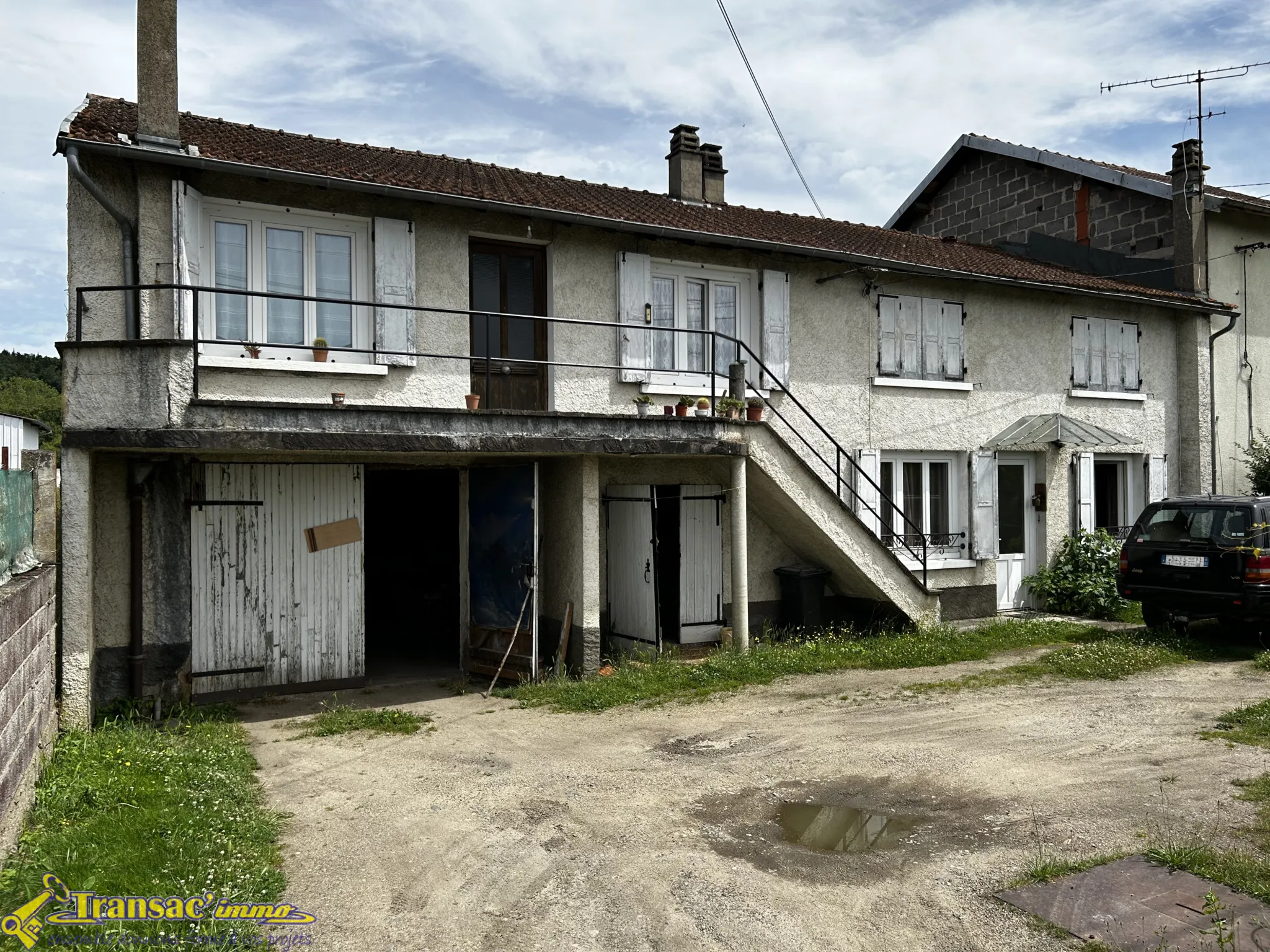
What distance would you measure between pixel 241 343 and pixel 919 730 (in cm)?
668

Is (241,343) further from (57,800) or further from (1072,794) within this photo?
(1072,794)

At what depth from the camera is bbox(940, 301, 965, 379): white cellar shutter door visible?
14.1m

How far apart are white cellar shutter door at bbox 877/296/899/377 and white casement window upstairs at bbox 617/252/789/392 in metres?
1.72

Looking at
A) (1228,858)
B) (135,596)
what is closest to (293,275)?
(135,596)

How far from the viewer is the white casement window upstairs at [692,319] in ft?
37.6

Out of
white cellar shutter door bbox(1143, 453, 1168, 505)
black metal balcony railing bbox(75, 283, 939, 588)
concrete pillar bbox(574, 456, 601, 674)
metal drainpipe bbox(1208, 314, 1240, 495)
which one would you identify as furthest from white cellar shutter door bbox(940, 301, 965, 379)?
concrete pillar bbox(574, 456, 601, 674)

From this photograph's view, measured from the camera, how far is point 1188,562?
11406 millimetres

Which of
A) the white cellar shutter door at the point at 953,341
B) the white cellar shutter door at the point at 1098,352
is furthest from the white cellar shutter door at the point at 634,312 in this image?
the white cellar shutter door at the point at 1098,352

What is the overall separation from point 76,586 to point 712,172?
10.8 meters

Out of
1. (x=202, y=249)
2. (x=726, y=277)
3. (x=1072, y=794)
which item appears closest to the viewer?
(x=1072, y=794)

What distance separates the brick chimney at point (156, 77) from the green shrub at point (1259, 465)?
17186mm

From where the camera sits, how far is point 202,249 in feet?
30.5

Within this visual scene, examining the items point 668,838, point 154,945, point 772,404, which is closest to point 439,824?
point 668,838

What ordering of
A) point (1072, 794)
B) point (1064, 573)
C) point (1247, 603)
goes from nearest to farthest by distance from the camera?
1. point (1072, 794)
2. point (1247, 603)
3. point (1064, 573)
